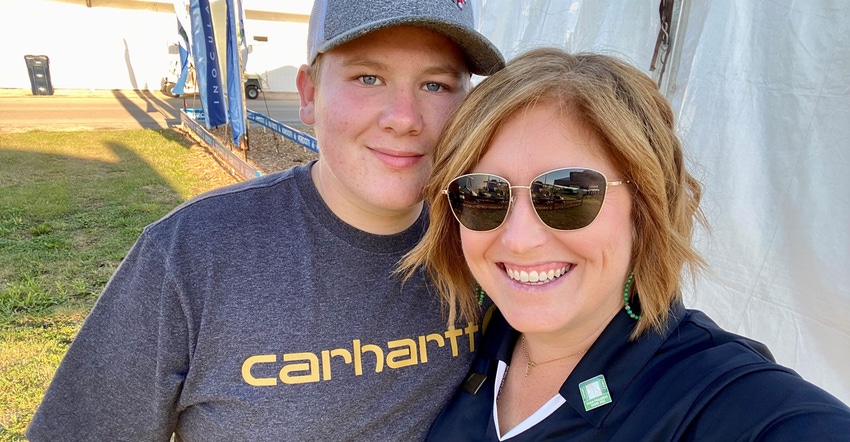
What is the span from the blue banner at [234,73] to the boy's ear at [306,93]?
7169 millimetres

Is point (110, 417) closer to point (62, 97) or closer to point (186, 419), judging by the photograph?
point (186, 419)

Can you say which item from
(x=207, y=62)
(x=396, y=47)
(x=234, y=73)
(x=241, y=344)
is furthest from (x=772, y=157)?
(x=207, y=62)

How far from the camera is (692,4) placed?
2.15 meters

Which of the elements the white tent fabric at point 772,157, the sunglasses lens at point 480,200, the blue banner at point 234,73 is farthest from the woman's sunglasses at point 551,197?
the blue banner at point 234,73

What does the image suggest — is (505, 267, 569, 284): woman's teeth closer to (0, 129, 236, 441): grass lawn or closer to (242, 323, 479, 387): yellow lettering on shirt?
(242, 323, 479, 387): yellow lettering on shirt

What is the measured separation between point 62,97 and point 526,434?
73.8 ft

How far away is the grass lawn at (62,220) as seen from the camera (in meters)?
3.48

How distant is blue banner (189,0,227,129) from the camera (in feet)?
28.4

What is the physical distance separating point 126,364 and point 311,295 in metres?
0.48

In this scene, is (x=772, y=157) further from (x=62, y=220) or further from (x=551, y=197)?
(x=62, y=220)

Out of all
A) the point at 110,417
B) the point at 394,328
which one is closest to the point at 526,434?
the point at 394,328

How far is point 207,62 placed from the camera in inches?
358

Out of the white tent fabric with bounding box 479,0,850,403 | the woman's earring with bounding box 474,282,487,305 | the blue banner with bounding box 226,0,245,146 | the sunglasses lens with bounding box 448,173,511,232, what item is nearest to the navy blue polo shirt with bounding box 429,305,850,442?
the woman's earring with bounding box 474,282,487,305

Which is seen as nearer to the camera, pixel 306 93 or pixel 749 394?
pixel 749 394
